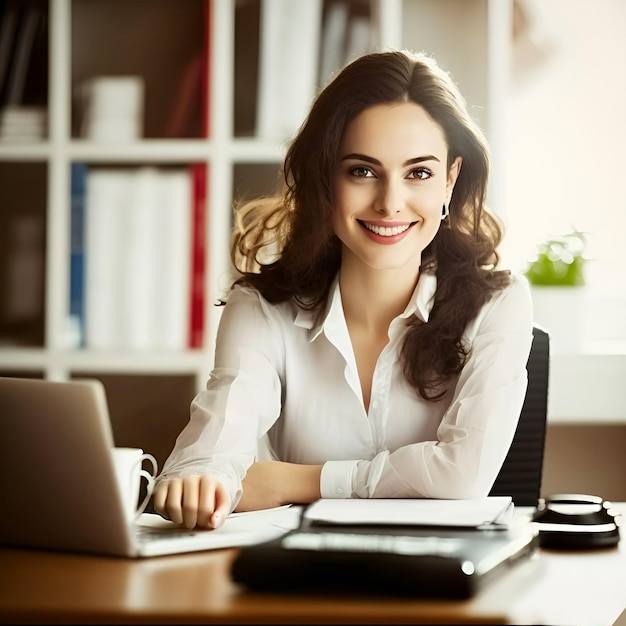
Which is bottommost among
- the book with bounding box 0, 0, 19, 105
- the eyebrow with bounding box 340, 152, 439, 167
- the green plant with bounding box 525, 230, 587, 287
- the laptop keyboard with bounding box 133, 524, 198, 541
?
the laptop keyboard with bounding box 133, 524, 198, 541

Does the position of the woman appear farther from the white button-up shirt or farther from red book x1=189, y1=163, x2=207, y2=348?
red book x1=189, y1=163, x2=207, y2=348

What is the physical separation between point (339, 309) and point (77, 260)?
1.08 meters

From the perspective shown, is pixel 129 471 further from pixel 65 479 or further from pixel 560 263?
pixel 560 263

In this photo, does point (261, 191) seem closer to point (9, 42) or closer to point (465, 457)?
point (9, 42)

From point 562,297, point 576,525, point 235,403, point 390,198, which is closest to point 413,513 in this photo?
point 576,525

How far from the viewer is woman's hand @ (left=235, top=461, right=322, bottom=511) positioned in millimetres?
1376

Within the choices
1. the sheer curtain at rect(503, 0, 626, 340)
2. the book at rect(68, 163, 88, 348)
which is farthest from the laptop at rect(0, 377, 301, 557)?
the sheer curtain at rect(503, 0, 626, 340)

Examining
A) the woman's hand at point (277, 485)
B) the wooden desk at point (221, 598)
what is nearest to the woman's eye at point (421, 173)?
the woman's hand at point (277, 485)

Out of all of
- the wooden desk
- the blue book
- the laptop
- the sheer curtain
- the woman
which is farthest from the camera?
the sheer curtain

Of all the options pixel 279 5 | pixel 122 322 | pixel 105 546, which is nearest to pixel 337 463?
pixel 105 546

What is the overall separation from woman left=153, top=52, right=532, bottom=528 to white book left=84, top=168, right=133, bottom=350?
33.1 inches

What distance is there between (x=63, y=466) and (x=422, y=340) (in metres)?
0.83

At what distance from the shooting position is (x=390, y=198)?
5.22ft

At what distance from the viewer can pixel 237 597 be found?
0.81 m
